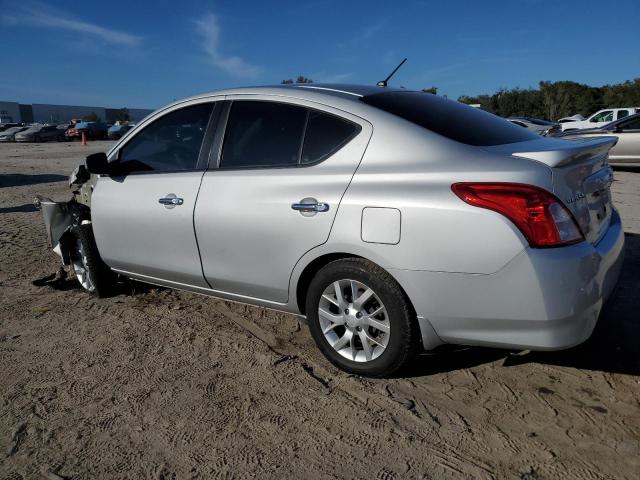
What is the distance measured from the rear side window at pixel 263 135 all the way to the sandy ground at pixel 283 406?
1231 millimetres

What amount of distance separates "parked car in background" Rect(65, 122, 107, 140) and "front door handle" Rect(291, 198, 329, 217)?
41.5 m

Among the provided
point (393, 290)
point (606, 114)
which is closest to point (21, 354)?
point (393, 290)

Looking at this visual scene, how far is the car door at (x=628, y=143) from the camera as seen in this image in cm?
1246

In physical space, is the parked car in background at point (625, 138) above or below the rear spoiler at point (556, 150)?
below

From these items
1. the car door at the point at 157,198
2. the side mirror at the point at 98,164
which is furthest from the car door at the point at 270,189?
the side mirror at the point at 98,164

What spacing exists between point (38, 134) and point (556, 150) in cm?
4359

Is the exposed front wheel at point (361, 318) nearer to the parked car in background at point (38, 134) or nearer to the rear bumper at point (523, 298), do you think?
the rear bumper at point (523, 298)

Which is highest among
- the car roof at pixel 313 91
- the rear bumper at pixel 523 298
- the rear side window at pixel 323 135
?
the car roof at pixel 313 91

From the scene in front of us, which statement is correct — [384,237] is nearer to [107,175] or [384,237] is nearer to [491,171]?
[491,171]

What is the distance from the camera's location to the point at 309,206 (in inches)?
117

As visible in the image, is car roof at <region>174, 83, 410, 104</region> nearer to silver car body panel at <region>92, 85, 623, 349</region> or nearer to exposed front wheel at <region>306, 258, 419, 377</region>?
silver car body panel at <region>92, 85, 623, 349</region>

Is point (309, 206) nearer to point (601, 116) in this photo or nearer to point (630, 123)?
point (630, 123)

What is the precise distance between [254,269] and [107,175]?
65.3 inches

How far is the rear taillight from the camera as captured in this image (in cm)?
241
